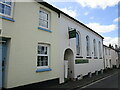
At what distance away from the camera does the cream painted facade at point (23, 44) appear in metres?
5.14

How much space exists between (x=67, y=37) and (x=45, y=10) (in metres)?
3.24

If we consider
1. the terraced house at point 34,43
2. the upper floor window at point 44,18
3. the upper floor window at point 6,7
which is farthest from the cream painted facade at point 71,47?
the upper floor window at point 6,7

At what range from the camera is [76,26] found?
37.2 ft

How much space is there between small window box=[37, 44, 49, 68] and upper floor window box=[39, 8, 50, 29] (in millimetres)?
1576

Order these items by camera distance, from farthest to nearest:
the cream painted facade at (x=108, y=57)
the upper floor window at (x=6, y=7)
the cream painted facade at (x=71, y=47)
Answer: the cream painted facade at (x=108, y=57), the cream painted facade at (x=71, y=47), the upper floor window at (x=6, y=7)

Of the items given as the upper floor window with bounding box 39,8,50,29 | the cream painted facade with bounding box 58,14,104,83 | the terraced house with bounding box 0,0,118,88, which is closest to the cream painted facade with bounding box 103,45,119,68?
the cream painted facade with bounding box 58,14,104,83

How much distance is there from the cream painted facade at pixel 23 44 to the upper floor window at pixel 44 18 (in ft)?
1.86

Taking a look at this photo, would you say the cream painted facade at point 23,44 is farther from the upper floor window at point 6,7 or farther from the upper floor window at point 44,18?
the upper floor window at point 44,18

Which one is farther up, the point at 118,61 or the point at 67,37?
the point at 67,37

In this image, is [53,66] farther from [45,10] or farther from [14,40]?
[45,10]

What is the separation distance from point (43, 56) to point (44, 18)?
9.54ft

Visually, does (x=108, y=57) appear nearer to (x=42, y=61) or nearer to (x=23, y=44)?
(x=42, y=61)

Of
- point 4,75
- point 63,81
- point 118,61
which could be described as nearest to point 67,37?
point 63,81

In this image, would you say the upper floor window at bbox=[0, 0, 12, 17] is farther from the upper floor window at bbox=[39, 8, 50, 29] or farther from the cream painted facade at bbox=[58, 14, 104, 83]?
the cream painted facade at bbox=[58, 14, 104, 83]
